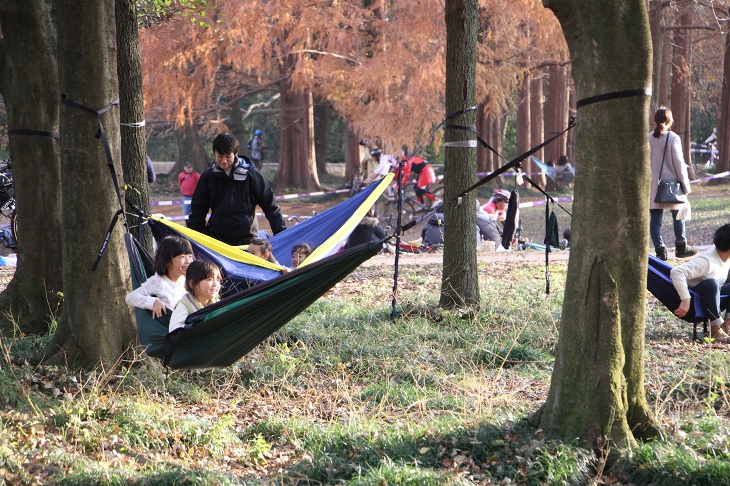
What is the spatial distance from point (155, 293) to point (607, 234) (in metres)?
2.64

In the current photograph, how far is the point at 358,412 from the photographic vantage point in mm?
4781

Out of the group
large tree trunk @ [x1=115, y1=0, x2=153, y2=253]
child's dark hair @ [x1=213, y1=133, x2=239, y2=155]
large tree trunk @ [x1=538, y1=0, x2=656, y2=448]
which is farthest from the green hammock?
child's dark hair @ [x1=213, y1=133, x2=239, y2=155]

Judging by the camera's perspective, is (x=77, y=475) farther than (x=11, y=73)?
No

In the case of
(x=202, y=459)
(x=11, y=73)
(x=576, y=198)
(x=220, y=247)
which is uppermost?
(x=11, y=73)

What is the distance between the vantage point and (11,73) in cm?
638

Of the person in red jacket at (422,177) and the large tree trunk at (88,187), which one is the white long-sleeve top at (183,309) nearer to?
the large tree trunk at (88,187)

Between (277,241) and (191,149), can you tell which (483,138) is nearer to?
(191,149)

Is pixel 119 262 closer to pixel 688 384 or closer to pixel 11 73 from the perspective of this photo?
pixel 11 73

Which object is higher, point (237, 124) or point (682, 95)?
point (682, 95)

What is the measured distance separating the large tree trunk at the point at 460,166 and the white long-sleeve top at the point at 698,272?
1569 millimetres

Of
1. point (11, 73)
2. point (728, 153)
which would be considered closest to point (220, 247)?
point (11, 73)

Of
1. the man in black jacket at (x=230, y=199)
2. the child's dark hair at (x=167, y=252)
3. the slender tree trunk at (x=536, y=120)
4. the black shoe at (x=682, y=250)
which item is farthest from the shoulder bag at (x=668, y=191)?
the slender tree trunk at (x=536, y=120)

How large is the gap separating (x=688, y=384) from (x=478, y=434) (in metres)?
1.66

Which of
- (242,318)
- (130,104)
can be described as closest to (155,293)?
(242,318)
